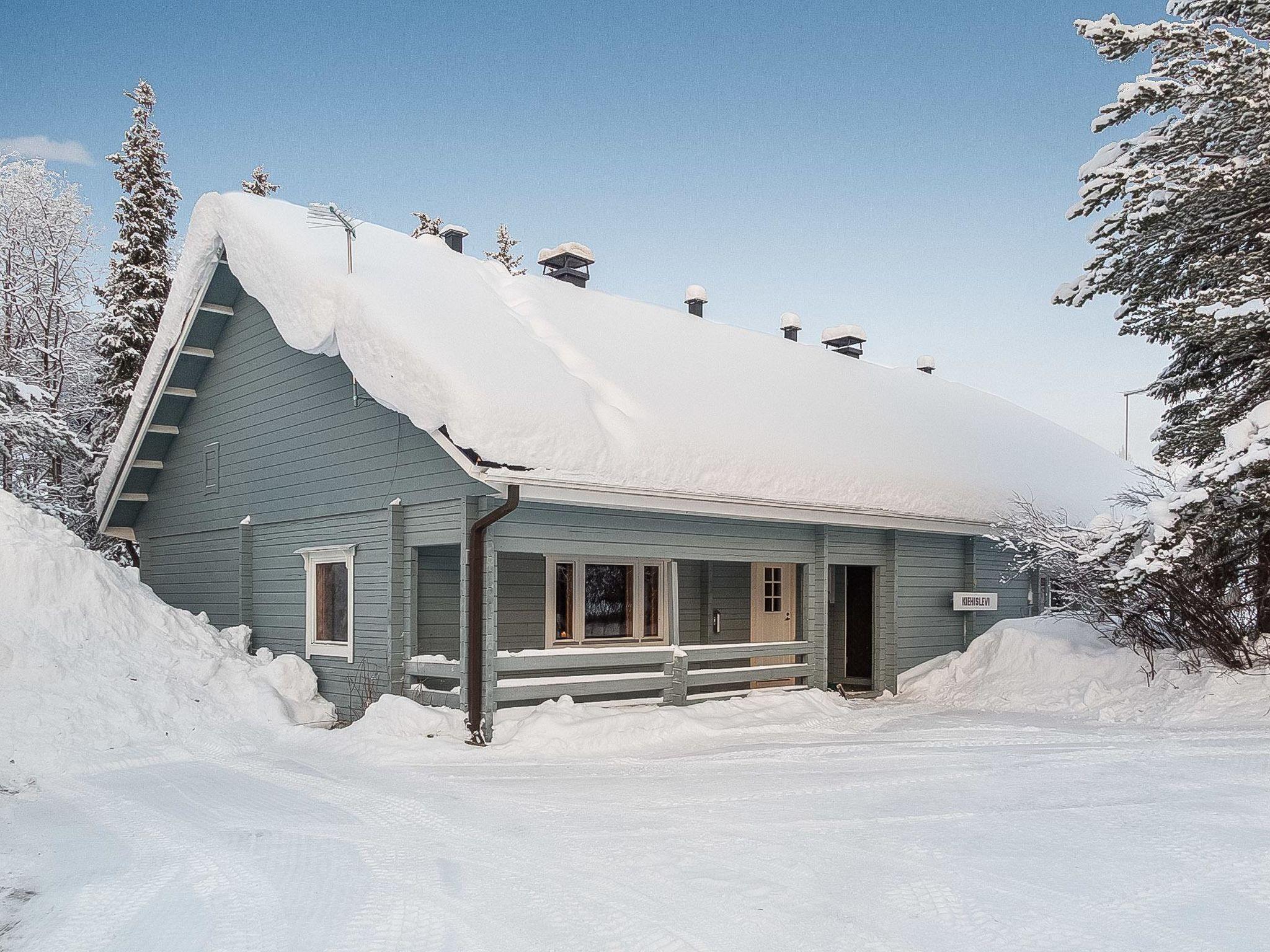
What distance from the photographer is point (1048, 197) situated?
1833 centimetres

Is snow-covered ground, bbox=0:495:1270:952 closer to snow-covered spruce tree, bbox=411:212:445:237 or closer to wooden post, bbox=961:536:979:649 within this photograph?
wooden post, bbox=961:536:979:649

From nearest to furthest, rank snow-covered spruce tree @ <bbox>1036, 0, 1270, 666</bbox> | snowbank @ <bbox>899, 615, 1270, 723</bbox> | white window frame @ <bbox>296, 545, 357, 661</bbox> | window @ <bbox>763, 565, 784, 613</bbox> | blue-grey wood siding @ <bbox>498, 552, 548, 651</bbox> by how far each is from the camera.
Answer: snow-covered spruce tree @ <bbox>1036, 0, 1270, 666</bbox> < snowbank @ <bbox>899, 615, 1270, 723</bbox> < white window frame @ <bbox>296, 545, 357, 661</bbox> < blue-grey wood siding @ <bbox>498, 552, 548, 651</bbox> < window @ <bbox>763, 565, 784, 613</bbox>

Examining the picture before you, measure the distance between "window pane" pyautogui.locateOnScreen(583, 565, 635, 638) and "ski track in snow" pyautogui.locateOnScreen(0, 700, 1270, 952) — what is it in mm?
4161

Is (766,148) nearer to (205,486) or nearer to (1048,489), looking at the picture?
(1048,489)

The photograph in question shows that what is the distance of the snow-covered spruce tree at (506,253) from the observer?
3681 cm

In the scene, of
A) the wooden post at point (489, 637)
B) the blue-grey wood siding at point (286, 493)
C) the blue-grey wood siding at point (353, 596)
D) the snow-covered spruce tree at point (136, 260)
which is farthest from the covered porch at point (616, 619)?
the snow-covered spruce tree at point (136, 260)

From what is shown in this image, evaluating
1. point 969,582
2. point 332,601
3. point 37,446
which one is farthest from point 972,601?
point 37,446

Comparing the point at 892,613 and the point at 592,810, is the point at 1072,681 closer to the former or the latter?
the point at 892,613

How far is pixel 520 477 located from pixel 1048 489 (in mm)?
11178

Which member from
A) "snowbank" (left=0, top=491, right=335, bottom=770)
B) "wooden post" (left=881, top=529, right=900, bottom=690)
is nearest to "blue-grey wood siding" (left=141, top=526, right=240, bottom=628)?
"snowbank" (left=0, top=491, right=335, bottom=770)

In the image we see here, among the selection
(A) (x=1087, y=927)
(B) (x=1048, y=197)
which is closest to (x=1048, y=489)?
(B) (x=1048, y=197)

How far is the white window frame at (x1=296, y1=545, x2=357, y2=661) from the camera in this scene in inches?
455

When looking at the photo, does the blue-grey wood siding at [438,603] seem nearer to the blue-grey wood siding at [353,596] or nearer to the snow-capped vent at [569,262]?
the blue-grey wood siding at [353,596]

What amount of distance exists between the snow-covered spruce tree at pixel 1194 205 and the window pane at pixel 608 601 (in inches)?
279
